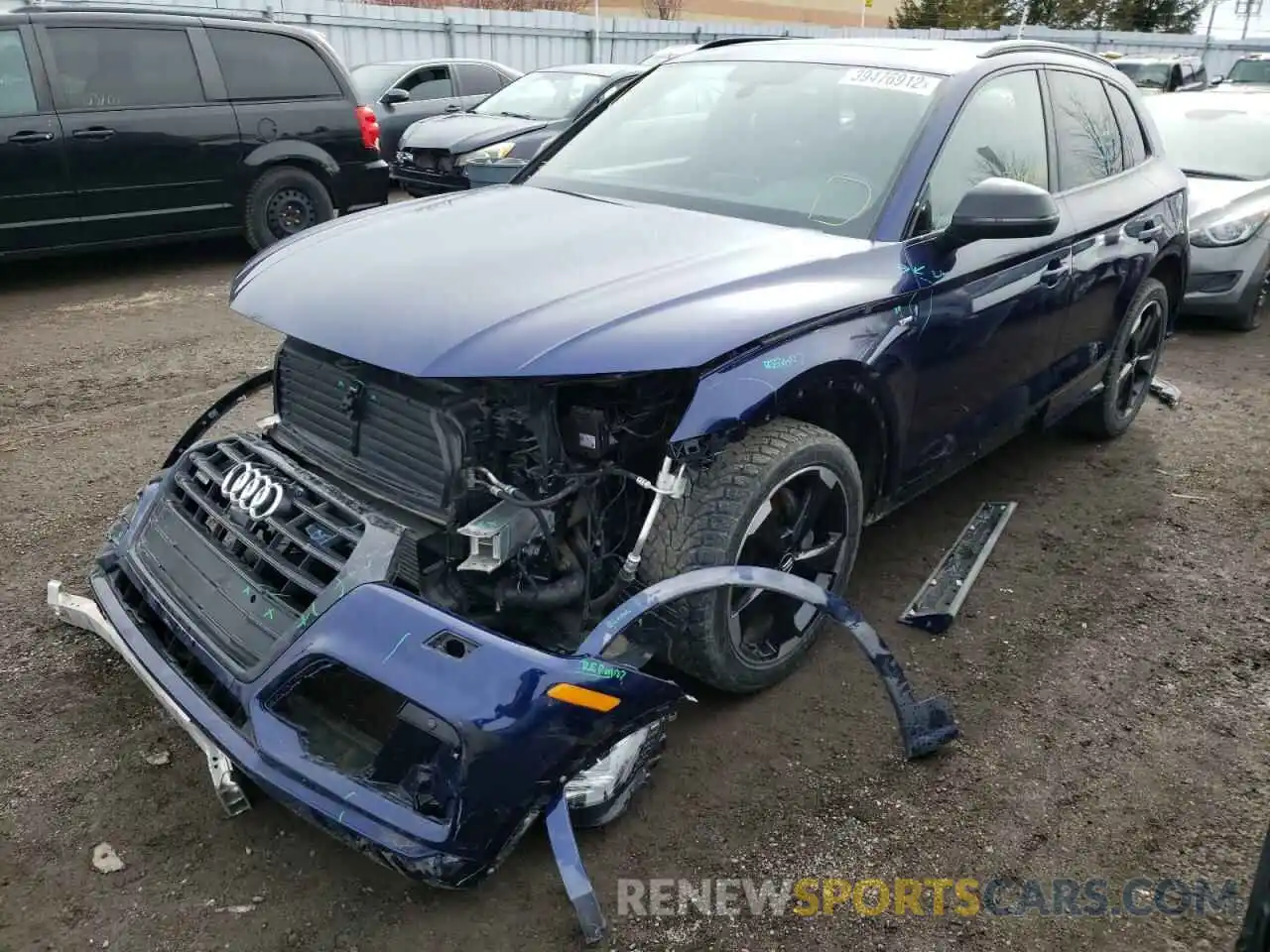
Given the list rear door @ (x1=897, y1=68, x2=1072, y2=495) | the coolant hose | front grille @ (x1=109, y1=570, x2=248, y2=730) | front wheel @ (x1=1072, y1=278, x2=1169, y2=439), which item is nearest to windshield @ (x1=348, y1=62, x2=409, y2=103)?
front wheel @ (x1=1072, y1=278, x2=1169, y2=439)

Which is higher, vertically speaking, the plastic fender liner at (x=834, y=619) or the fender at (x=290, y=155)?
the fender at (x=290, y=155)

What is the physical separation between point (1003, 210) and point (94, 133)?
21.4 feet

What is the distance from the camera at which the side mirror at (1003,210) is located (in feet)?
9.34

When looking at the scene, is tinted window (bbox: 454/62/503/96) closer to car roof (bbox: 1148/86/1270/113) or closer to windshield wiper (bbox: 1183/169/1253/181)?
car roof (bbox: 1148/86/1270/113)

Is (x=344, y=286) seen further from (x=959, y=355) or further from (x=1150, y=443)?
(x=1150, y=443)

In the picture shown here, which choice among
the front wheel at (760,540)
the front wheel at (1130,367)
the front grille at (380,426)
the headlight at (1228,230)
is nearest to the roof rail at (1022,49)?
the front wheel at (1130,367)

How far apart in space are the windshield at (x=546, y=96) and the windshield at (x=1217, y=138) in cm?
513

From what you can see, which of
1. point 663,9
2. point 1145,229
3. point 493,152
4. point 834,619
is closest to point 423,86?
point 493,152

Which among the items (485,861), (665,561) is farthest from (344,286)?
(485,861)

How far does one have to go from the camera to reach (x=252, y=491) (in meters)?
2.65

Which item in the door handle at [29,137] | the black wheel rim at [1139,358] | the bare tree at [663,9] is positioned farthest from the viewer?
the bare tree at [663,9]

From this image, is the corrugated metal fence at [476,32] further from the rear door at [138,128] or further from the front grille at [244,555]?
the front grille at [244,555]

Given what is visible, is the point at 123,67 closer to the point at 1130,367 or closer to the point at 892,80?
the point at 892,80

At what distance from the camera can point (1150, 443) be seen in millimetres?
5102
